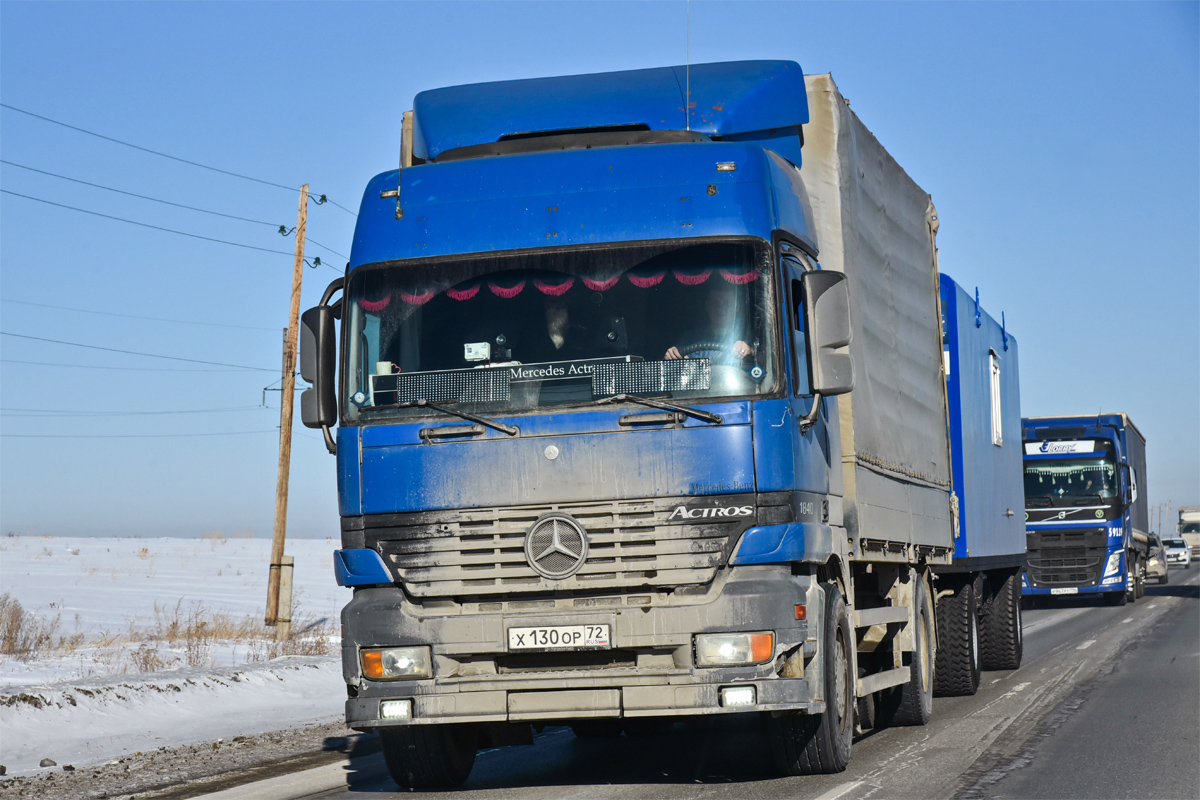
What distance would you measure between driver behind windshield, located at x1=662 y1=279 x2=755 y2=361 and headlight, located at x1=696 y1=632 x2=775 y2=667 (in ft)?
4.89

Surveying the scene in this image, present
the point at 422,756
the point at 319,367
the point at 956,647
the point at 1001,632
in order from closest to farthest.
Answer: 1. the point at 319,367
2. the point at 422,756
3. the point at 956,647
4. the point at 1001,632

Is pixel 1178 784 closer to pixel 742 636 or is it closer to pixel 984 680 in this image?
pixel 742 636

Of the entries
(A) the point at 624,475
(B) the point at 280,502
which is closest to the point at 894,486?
(A) the point at 624,475

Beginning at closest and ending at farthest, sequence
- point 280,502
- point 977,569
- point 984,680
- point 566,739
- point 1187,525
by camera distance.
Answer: point 566,739, point 977,569, point 984,680, point 280,502, point 1187,525

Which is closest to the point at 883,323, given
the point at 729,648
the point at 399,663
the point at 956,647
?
the point at 729,648

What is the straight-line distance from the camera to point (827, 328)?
7832mm

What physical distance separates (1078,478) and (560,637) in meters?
24.9

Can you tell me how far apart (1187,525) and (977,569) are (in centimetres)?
7159

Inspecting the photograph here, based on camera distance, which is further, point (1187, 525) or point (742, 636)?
point (1187, 525)

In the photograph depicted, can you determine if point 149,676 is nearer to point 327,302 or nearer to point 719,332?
point 327,302

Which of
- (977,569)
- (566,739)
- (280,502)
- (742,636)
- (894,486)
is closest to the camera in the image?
(742,636)

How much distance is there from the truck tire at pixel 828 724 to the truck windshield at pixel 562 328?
1.64m

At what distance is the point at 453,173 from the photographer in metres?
8.45

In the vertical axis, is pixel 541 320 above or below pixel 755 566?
above
